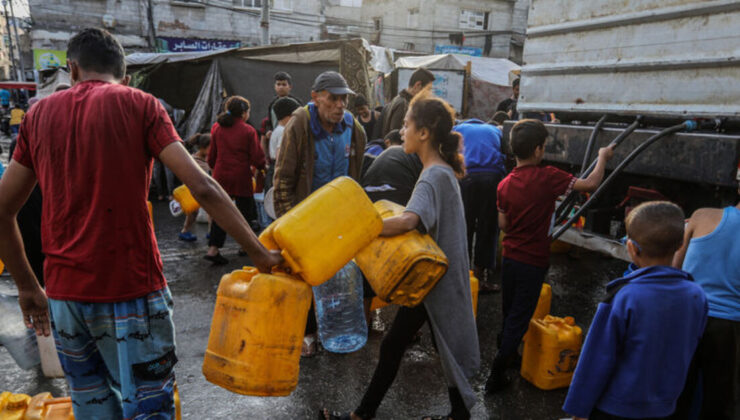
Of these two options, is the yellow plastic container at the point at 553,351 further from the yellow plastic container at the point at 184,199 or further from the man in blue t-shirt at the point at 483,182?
the yellow plastic container at the point at 184,199

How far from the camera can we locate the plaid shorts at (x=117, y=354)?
180 cm

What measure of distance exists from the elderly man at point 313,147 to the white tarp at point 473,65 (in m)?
11.6

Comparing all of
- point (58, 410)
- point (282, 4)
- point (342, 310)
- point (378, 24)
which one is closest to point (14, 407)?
point (58, 410)

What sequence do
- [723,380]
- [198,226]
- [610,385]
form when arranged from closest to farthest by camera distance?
[610,385], [723,380], [198,226]

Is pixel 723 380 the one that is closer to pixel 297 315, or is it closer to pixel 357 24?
pixel 297 315

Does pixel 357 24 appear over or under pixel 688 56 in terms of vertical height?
over

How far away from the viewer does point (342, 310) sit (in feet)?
12.5

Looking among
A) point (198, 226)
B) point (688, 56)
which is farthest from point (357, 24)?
point (688, 56)

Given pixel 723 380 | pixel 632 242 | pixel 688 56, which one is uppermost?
pixel 688 56

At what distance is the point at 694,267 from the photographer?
2.25 meters

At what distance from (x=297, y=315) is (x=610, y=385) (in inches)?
49.5

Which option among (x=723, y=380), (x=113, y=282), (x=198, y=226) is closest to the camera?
(x=113, y=282)

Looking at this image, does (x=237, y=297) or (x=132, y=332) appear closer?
(x=132, y=332)

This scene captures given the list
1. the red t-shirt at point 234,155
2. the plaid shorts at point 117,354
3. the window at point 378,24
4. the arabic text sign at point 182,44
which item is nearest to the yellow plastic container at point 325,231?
the plaid shorts at point 117,354
